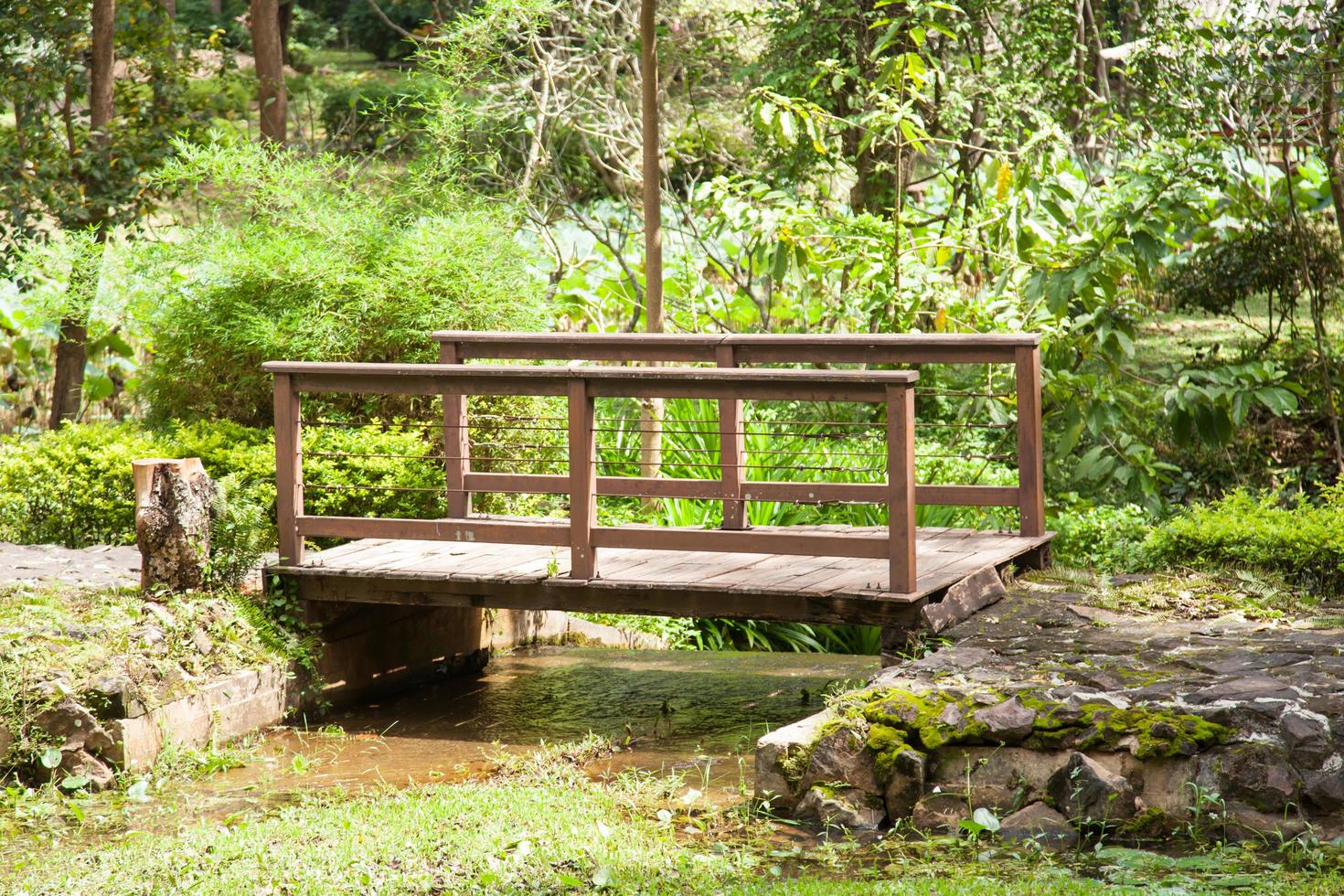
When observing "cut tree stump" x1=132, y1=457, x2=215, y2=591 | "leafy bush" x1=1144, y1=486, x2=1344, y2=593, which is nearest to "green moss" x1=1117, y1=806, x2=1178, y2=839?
"leafy bush" x1=1144, y1=486, x2=1344, y2=593

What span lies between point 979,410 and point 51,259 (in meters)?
6.30

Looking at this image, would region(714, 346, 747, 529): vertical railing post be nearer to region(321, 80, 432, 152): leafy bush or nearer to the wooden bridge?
the wooden bridge

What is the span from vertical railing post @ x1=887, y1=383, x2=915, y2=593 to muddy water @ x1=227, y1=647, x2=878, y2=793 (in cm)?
55

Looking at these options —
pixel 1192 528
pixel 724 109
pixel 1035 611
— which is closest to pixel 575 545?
pixel 1035 611

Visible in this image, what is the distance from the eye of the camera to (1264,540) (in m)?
6.33

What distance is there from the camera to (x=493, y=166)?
1043 centimetres

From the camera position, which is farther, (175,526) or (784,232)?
(784,232)

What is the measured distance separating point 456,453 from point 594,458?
46.1 inches

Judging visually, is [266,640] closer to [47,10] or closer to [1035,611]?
[1035,611]

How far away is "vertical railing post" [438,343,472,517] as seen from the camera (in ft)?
22.4

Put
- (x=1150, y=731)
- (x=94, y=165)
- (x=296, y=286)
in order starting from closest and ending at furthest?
1. (x=1150, y=731)
2. (x=296, y=286)
3. (x=94, y=165)

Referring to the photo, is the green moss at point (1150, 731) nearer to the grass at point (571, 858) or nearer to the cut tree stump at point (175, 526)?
the grass at point (571, 858)

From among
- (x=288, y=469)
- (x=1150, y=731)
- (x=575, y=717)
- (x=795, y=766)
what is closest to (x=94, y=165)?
(x=288, y=469)

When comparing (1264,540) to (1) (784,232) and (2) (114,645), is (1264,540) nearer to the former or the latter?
(1) (784,232)
